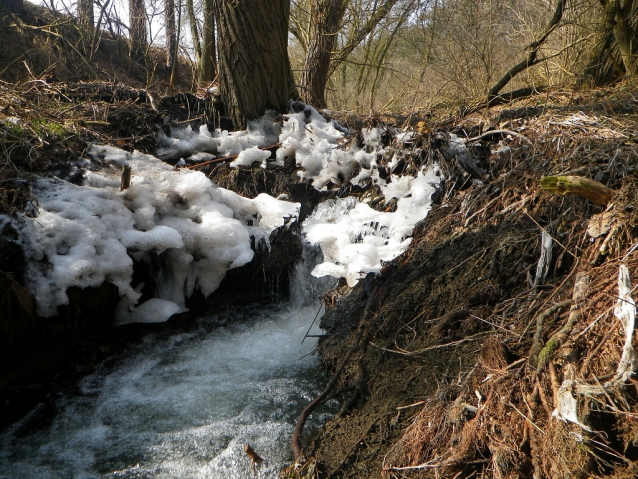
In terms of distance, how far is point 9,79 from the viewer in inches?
273

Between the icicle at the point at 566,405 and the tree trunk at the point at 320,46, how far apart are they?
193 inches

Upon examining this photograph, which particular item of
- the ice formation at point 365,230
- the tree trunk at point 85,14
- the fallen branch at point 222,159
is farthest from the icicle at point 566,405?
the tree trunk at point 85,14

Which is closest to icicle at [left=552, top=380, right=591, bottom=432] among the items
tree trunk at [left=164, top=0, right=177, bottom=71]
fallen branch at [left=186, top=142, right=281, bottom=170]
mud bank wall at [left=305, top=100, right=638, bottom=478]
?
mud bank wall at [left=305, top=100, right=638, bottom=478]

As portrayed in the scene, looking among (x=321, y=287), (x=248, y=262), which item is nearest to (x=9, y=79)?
(x=248, y=262)

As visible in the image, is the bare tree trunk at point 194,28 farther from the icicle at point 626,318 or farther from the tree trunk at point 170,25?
the icicle at point 626,318

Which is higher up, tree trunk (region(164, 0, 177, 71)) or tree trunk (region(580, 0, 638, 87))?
tree trunk (region(164, 0, 177, 71))

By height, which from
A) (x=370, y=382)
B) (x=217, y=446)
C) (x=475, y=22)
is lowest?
(x=217, y=446)

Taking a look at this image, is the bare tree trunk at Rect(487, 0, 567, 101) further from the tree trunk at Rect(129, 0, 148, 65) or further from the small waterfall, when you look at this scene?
the tree trunk at Rect(129, 0, 148, 65)

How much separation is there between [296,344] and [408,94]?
202 inches

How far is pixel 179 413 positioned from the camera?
277 cm

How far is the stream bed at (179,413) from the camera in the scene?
2412mm

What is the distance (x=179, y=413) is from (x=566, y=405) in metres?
2.02

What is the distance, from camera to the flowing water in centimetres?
241

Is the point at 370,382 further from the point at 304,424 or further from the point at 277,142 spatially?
the point at 277,142
